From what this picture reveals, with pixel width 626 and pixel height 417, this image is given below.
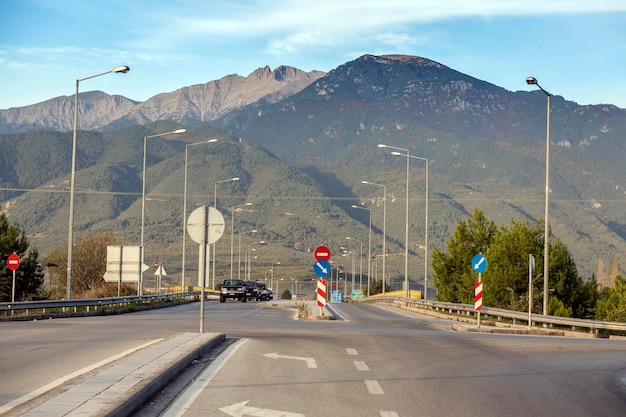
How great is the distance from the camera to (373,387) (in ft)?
46.2

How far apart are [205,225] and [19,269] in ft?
164

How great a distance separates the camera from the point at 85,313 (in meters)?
40.9

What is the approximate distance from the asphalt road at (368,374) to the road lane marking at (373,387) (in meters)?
0.01

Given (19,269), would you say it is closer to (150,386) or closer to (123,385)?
(150,386)

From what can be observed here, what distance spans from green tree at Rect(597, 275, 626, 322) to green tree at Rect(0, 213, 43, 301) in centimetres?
3712

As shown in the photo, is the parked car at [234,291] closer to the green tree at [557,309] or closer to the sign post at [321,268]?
the green tree at [557,309]

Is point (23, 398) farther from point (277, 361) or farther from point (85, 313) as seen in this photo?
point (85, 313)

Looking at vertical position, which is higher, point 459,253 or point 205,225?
point 459,253

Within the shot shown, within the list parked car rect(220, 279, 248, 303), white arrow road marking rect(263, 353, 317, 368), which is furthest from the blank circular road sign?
parked car rect(220, 279, 248, 303)

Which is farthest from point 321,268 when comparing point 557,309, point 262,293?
point 262,293

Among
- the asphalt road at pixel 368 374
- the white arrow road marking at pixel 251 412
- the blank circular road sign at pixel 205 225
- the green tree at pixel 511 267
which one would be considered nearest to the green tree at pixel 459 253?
the green tree at pixel 511 267

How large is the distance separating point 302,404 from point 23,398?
3.25 meters

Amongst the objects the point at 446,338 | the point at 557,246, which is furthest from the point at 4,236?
the point at 446,338

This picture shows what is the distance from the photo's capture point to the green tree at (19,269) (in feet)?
224
